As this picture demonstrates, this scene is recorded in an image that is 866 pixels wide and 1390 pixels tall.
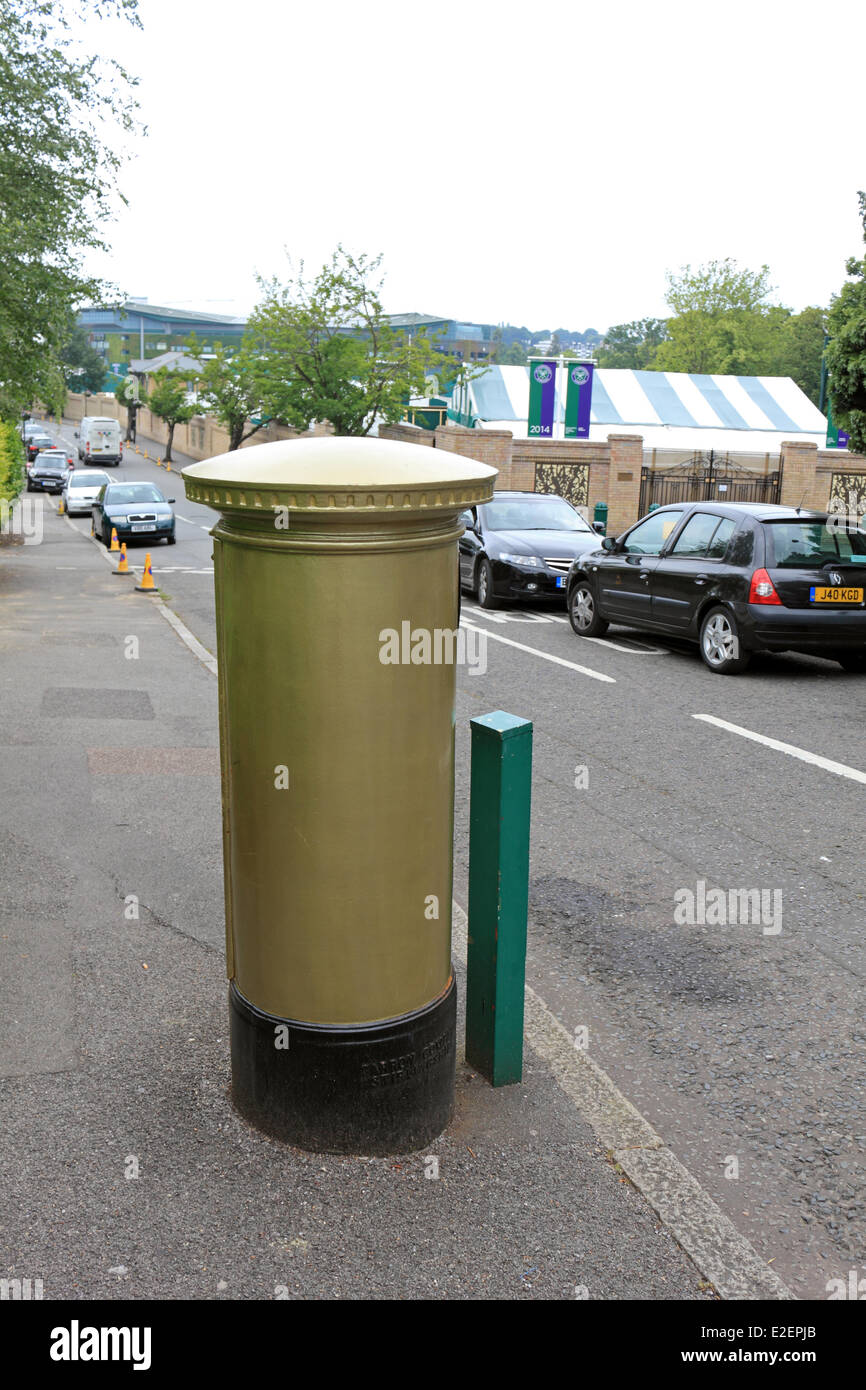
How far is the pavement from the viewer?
317 cm

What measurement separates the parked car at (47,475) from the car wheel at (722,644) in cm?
4529

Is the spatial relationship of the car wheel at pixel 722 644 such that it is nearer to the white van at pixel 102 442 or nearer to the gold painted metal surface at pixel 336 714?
the gold painted metal surface at pixel 336 714

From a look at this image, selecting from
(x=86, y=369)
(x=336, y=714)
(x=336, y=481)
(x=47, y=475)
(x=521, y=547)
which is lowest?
(x=47, y=475)

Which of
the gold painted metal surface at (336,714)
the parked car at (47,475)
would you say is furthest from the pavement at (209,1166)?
the parked car at (47,475)

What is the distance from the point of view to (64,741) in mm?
8984

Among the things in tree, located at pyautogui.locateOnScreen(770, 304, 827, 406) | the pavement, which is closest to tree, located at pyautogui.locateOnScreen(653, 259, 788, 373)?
tree, located at pyautogui.locateOnScreen(770, 304, 827, 406)

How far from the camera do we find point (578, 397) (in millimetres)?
37406

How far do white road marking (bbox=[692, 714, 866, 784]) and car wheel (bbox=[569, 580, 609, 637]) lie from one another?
4587 millimetres

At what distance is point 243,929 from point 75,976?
62.4 inches

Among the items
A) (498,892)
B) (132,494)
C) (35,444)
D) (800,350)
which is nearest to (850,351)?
(498,892)

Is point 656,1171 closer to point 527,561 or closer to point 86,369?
point 527,561

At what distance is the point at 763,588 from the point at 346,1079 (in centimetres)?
912

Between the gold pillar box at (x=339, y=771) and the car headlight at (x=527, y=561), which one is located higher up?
the gold pillar box at (x=339, y=771)

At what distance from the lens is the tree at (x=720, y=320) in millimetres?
77438
